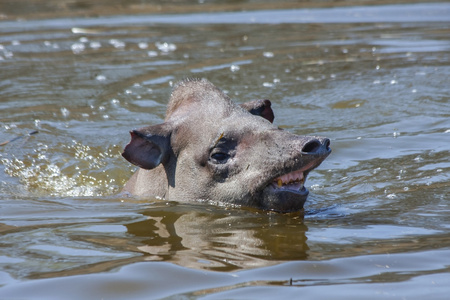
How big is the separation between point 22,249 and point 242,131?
6.27 feet

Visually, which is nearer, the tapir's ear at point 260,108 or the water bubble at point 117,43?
the tapir's ear at point 260,108

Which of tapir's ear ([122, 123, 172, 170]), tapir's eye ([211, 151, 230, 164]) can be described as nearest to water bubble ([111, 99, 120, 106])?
tapir's ear ([122, 123, 172, 170])

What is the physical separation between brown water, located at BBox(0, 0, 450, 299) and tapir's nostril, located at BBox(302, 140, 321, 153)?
22.0 inches

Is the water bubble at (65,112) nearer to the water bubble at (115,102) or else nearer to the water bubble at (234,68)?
the water bubble at (115,102)

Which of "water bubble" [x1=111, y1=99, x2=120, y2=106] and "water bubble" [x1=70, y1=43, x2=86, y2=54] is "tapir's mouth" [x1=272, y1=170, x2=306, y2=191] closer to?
"water bubble" [x1=111, y1=99, x2=120, y2=106]

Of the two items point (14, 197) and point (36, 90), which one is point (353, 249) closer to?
point (14, 197)

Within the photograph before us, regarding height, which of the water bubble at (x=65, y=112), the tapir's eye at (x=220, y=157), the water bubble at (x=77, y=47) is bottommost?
the tapir's eye at (x=220, y=157)

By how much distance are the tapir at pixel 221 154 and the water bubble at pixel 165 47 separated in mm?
7614

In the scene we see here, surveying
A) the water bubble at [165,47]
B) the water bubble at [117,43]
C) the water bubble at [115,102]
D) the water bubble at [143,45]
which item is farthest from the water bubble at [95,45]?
the water bubble at [115,102]

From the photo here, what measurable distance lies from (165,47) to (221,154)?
28.9 ft

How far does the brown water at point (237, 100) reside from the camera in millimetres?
4625

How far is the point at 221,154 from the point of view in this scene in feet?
20.6

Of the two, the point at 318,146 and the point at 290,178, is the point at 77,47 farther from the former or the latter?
the point at 318,146

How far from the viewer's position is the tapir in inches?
231
